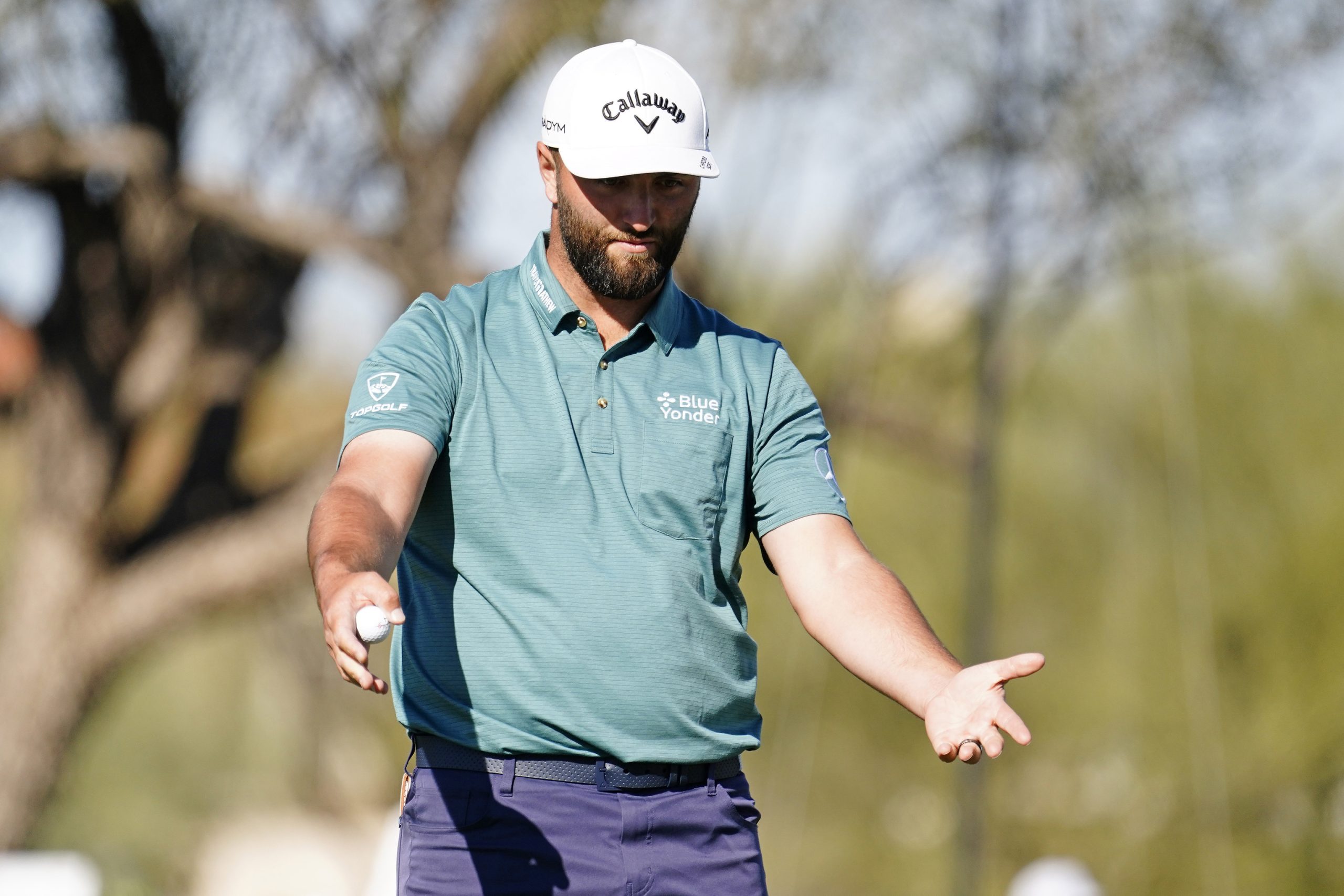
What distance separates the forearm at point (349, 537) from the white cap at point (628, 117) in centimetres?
67

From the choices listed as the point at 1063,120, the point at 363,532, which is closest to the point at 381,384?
the point at 363,532

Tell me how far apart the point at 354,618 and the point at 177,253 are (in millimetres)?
7987

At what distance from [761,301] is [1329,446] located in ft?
13.9

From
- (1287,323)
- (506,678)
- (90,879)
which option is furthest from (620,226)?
(1287,323)

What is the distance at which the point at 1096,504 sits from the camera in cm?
1226

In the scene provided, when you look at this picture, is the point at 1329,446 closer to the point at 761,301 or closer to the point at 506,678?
the point at 761,301

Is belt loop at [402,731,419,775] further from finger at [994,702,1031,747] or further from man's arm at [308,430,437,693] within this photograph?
finger at [994,702,1031,747]

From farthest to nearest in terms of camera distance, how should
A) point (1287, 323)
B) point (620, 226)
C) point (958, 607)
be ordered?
1. point (958, 607)
2. point (1287, 323)
3. point (620, 226)

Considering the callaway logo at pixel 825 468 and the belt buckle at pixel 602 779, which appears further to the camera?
the callaway logo at pixel 825 468

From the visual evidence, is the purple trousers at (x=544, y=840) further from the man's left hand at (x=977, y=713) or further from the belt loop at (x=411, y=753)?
the man's left hand at (x=977, y=713)

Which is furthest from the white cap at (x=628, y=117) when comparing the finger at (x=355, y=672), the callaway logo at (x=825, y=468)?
the finger at (x=355, y=672)

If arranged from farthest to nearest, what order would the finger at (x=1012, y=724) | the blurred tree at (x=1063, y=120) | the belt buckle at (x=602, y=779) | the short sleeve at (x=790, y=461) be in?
the blurred tree at (x=1063, y=120) → the short sleeve at (x=790, y=461) → the belt buckle at (x=602, y=779) → the finger at (x=1012, y=724)

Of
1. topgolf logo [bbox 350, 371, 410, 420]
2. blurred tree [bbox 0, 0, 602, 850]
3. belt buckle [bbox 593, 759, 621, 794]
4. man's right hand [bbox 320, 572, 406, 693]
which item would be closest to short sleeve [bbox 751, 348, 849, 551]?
belt buckle [bbox 593, 759, 621, 794]

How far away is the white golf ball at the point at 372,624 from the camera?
194 cm
